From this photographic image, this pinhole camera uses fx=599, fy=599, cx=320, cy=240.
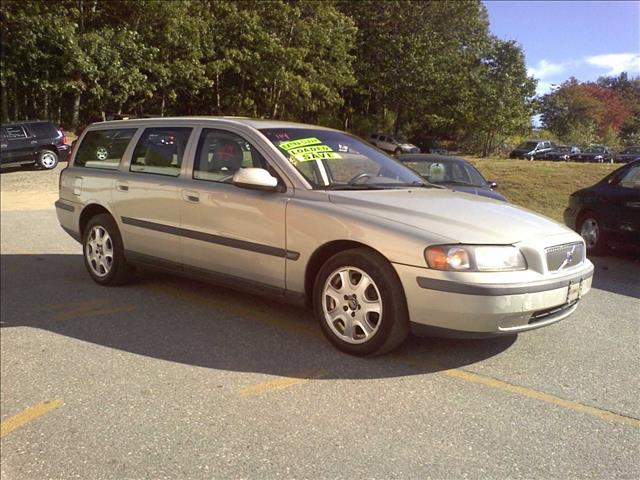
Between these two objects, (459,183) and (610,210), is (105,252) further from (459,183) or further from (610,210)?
(610,210)

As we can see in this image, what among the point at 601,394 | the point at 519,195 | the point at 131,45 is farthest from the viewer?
the point at 131,45

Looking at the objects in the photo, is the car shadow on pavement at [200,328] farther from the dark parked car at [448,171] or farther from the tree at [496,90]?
the tree at [496,90]

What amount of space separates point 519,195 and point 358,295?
1177 cm

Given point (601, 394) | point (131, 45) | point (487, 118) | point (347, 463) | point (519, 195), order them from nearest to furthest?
1. point (347, 463)
2. point (601, 394)
3. point (519, 195)
4. point (131, 45)
5. point (487, 118)

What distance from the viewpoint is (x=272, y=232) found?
432 cm

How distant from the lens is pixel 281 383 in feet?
11.8

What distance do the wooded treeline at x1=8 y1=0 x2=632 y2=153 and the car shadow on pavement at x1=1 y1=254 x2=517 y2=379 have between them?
1282cm

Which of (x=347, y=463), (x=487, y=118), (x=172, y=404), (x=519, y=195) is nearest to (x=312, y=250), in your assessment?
(x=172, y=404)

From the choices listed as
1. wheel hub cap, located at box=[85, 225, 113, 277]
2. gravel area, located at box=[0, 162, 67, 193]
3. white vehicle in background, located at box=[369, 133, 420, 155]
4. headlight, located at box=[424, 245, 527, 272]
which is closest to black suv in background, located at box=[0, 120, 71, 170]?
gravel area, located at box=[0, 162, 67, 193]

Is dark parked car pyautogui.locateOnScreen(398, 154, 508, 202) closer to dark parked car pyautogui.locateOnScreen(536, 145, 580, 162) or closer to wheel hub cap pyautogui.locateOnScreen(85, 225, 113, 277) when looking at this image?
dark parked car pyautogui.locateOnScreen(536, 145, 580, 162)

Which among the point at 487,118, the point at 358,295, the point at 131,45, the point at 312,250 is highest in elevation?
the point at 131,45

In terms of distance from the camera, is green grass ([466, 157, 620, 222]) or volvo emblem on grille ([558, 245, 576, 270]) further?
green grass ([466, 157, 620, 222])

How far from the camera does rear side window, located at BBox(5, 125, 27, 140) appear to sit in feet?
64.0

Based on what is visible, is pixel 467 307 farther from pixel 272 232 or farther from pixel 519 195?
pixel 519 195
